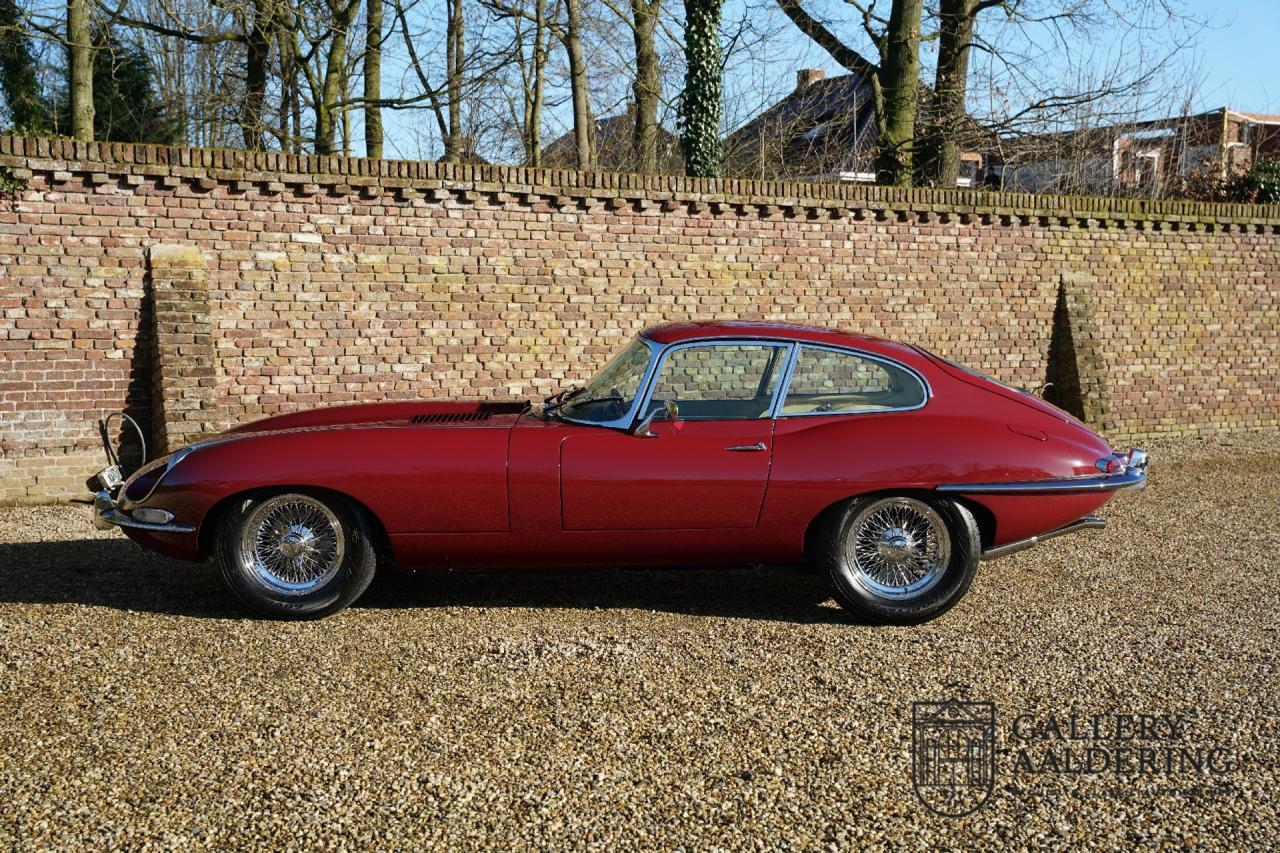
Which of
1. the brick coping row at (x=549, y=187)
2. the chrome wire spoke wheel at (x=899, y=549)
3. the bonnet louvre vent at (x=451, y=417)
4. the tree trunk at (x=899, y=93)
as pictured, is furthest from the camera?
the tree trunk at (x=899, y=93)

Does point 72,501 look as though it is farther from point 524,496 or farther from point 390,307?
point 524,496

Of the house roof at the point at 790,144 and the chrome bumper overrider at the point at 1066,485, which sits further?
the house roof at the point at 790,144

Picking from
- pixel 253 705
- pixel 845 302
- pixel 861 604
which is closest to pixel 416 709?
pixel 253 705

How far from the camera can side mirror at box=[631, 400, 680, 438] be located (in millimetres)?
5027

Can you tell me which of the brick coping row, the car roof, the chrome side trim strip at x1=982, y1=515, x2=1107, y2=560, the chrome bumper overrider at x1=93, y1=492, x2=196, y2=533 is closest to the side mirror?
the car roof

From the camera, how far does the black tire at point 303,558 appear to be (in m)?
4.95

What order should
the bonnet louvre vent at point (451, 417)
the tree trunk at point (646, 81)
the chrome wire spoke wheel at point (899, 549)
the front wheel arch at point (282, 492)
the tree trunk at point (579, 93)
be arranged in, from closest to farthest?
the front wheel arch at point (282, 492)
the chrome wire spoke wheel at point (899, 549)
the bonnet louvre vent at point (451, 417)
the tree trunk at point (646, 81)
the tree trunk at point (579, 93)

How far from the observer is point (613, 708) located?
3.93 m

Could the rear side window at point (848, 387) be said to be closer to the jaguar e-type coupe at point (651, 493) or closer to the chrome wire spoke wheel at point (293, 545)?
the jaguar e-type coupe at point (651, 493)

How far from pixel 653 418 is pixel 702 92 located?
8.51 metres

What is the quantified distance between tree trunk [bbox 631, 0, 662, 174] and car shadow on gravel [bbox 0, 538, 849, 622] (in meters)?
12.9

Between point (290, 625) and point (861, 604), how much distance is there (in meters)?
2.61

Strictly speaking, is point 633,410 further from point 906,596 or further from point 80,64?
point 80,64

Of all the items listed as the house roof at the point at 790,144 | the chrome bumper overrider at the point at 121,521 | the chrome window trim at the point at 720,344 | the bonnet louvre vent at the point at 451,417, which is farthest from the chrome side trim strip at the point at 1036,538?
the house roof at the point at 790,144
